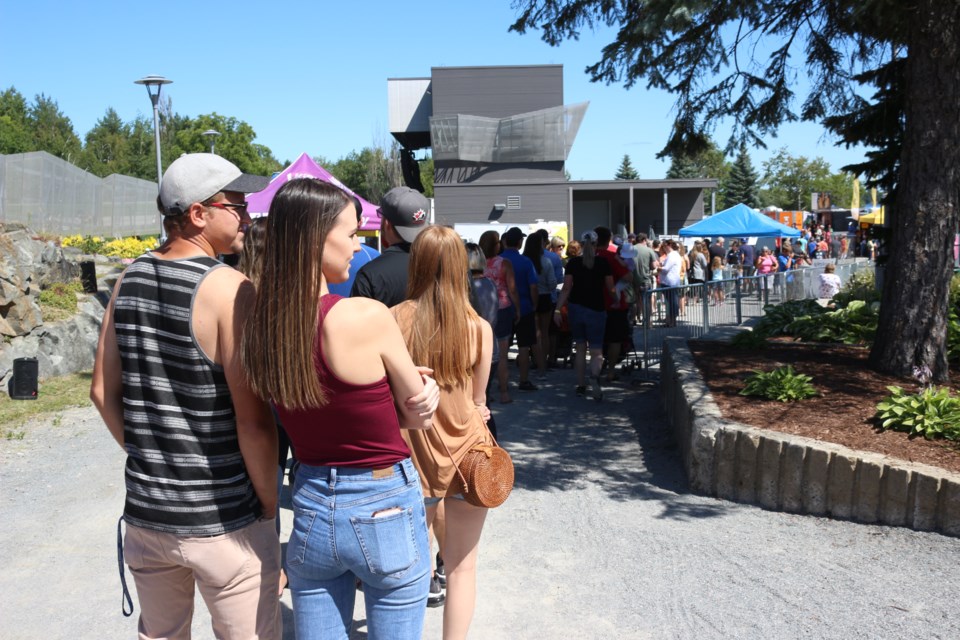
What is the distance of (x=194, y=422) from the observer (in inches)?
89.9

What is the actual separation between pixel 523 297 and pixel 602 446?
104 inches

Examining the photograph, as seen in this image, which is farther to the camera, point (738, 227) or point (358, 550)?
point (738, 227)

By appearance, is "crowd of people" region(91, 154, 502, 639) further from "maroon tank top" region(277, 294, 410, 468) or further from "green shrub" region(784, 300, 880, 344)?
"green shrub" region(784, 300, 880, 344)

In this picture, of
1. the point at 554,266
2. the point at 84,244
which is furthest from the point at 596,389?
the point at 84,244

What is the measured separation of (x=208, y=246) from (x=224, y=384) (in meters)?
0.42

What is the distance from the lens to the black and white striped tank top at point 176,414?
2.27 m

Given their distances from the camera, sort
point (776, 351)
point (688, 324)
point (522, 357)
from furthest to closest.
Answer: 1. point (688, 324)
2. point (522, 357)
3. point (776, 351)

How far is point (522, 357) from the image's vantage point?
32.3 ft

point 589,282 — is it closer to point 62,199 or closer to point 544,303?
point 544,303

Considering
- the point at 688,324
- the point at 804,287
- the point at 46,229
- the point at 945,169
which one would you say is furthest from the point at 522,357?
the point at 46,229

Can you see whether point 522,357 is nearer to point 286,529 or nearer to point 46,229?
point 286,529

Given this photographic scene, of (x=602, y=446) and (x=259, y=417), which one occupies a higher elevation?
(x=259, y=417)

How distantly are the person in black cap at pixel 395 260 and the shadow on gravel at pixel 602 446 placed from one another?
252 cm

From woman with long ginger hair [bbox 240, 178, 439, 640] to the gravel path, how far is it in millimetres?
1689
